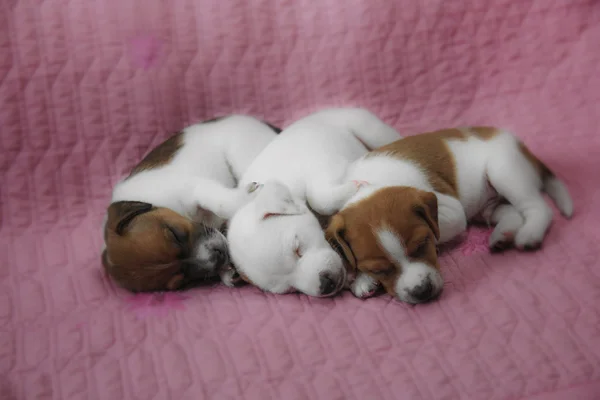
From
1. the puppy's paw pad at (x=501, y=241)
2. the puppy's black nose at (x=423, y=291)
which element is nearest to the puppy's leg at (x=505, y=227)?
the puppy's paw pad at (x=501, y=241)

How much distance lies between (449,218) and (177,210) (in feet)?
3.18

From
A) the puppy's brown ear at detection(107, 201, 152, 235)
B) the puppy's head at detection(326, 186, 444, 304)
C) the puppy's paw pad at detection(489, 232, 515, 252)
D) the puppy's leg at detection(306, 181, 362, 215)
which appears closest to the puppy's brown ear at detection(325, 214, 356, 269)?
the puppy's head at detection(326, 186, 444, 304)

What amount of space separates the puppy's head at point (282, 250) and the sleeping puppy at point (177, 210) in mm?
159

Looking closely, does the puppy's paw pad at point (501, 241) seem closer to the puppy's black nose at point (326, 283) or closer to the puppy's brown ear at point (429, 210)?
the puppy's brown ear at point (429, 210)

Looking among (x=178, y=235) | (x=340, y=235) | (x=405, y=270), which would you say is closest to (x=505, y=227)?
(x=405, y=270)

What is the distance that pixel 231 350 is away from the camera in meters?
1.69

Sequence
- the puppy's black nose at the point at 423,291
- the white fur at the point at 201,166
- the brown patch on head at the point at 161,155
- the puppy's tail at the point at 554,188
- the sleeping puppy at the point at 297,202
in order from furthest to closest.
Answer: the brown patch on head at the point at 161,155 → the white fur at the point at 201,166 → the puppy's tail at the point at 554,188 → the sleeping puppy at the point at 297,202 → the puppy's black nose at the point at 423,291

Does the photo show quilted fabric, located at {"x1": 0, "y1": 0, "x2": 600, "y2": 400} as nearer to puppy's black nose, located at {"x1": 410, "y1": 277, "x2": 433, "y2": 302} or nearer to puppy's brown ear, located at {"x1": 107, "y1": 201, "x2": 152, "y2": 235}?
puppy's black nose, located at {"x1": 410, "y1": 277, "x2": 433, "y2": 302}

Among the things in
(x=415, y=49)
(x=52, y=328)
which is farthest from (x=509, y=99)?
(x=52, y=328)

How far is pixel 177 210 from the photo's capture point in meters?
2.23

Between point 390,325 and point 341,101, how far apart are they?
1.32 metres

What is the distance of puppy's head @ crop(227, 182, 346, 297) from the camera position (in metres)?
1.83

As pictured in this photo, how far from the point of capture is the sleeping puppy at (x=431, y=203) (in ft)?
5.88

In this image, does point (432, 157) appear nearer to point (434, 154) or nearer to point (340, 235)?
point (434, 154)
